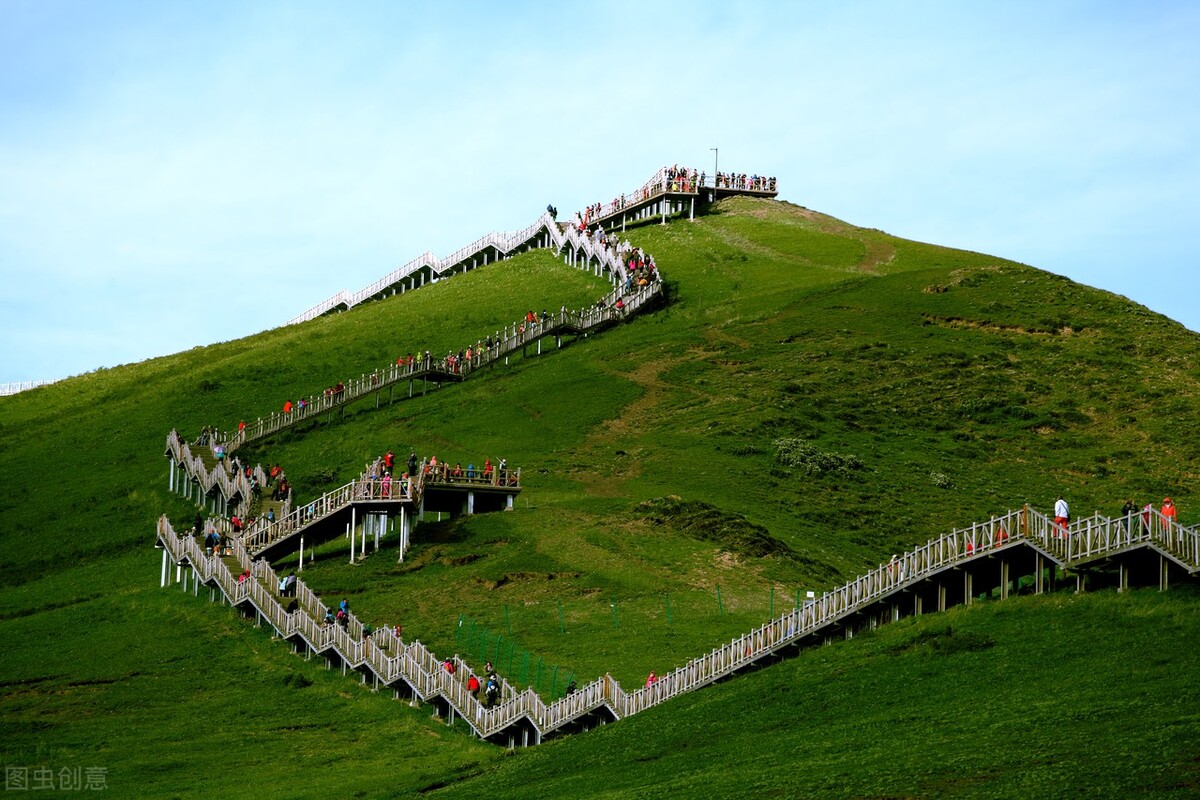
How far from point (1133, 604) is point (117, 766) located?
27.8m

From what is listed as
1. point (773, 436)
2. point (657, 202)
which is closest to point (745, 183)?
point (657, 202)

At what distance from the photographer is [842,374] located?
3784 inches

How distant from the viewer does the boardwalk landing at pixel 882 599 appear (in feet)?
133

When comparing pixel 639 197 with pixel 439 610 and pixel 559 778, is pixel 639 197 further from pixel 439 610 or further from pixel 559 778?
pixel 559 778

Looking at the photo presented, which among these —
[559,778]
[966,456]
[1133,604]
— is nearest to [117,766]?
[559,778]

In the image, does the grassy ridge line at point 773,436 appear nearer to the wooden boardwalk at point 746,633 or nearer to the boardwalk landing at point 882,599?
the wooden boardwalk at point 746,633

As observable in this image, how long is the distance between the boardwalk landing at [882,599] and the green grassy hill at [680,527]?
3.43ft

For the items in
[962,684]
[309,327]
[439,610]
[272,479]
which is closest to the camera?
[962,684]

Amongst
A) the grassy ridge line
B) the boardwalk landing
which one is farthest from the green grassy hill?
the boardwalk landing

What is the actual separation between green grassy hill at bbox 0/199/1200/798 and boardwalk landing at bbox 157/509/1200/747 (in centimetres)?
105

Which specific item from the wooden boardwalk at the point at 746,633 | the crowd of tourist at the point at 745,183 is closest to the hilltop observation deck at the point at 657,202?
the crowd of tourist at the point at 745,183

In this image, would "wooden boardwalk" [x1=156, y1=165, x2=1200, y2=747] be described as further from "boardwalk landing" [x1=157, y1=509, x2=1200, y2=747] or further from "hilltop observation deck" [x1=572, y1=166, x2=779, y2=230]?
"hilltop observation deck" [x1=572, y1=166, x2=779, y2=230]

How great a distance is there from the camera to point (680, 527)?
223 feet

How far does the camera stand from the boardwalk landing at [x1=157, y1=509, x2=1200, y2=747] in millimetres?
Result: 40500
